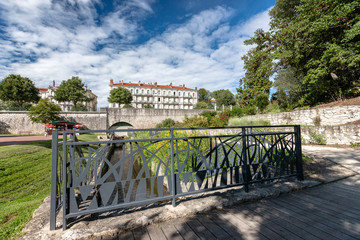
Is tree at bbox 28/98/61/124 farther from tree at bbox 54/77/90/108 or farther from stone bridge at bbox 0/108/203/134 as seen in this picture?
tree at bbox 54/77/90/108

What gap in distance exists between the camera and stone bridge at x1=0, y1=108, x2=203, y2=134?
20.9m

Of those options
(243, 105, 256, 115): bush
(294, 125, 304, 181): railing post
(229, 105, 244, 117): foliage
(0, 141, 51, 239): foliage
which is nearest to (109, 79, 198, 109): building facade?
(229, 105, 244, 117): foliage

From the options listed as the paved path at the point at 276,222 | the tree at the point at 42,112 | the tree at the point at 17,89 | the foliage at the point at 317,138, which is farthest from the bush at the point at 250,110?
the tree at the point at 17,89

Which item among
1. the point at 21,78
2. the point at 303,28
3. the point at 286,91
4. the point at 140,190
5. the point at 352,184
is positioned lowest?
Result: the point at 352,184

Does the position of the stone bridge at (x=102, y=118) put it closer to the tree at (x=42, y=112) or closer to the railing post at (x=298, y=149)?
the tree at (x=42, y=112)

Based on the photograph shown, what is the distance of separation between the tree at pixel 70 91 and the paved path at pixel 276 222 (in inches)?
1396

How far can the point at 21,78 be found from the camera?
27016mm

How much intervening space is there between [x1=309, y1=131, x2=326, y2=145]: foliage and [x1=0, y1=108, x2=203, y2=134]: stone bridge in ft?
62.4

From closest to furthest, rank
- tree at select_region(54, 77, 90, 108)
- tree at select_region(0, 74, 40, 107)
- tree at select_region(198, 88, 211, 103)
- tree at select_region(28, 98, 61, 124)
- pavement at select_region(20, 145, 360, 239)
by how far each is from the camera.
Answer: pavement at select_region(20, 145, 360, 239) < tree at select_region(28, 98, 61, 124) < tree at select_region(0, 74, 40, 107) < tree at select_region(54, 77, 90, 108) < tree at select_region(198, 88, 211, 103)

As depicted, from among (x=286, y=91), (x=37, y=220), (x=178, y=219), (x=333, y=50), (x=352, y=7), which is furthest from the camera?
(x=286, y=91)

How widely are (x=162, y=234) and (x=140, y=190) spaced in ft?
1.69

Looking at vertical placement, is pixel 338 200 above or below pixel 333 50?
below

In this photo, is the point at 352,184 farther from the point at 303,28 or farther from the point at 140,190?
the point at 303,28

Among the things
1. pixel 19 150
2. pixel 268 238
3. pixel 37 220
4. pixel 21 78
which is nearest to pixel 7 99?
pixel 21 78
